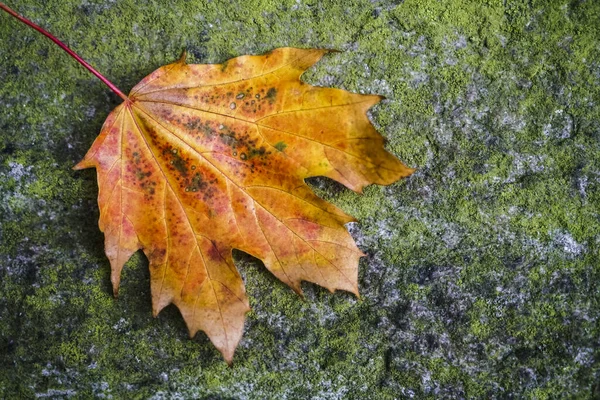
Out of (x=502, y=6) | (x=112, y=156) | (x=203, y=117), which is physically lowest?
(x=112, y=156)

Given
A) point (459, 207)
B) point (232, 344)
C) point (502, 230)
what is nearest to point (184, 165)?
point (232, 344)

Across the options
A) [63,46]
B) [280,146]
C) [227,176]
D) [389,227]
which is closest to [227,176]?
[227,176]

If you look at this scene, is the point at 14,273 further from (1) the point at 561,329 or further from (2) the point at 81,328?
(1) the point at 561,329

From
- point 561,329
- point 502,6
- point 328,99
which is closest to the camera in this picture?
point 328,99

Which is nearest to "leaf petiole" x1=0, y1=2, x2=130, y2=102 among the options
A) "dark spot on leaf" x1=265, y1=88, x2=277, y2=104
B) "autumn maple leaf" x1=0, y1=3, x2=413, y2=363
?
"autumn maple leaf" x1=0, y1=3, x2=413, y2=363

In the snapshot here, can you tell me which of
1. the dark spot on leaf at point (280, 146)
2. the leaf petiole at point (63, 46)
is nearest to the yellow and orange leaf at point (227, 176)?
the dark spot on leaf at point (280, 146)

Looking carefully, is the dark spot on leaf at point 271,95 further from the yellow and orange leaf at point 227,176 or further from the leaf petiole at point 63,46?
the leaf petiole at point 63,46

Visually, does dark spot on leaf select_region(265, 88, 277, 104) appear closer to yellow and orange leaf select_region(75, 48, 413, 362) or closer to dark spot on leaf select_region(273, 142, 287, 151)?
yellow and orange leaf select_region(75, 48, 413, 362)
